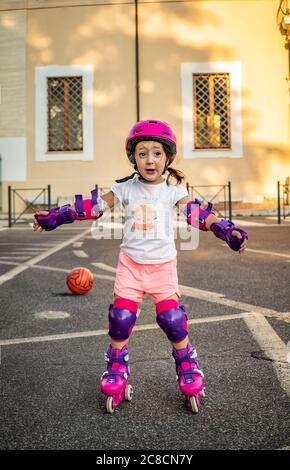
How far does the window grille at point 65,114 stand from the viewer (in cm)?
2067

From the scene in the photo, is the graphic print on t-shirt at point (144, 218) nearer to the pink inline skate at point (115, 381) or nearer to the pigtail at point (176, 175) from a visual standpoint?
the pigtail at point (176, 175)

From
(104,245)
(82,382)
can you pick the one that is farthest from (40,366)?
(104,245)

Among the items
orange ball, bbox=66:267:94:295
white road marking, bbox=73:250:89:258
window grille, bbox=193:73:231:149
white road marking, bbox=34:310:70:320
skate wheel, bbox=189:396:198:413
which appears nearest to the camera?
skate wheel, bbox=189:396:198:413

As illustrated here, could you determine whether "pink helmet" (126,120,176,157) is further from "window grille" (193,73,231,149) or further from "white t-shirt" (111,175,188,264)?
"window grille" (193,73,231,149)

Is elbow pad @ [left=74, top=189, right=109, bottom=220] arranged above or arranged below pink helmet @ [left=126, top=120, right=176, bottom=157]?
below

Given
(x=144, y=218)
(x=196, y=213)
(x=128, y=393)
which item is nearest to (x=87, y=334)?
(x=128, y=393)

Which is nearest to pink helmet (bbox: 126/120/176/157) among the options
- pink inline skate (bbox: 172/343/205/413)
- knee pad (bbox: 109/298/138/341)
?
knee pad (bbox: 109/298/138/341)

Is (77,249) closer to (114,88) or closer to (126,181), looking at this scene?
(126,181)

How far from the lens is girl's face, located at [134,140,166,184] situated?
9.64 ft

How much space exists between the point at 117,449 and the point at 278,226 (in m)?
12.9

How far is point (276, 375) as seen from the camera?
10.2ft

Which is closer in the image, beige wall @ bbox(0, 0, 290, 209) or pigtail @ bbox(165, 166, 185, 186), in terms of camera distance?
pigtail @ bbox(165, 166, 185, 186)

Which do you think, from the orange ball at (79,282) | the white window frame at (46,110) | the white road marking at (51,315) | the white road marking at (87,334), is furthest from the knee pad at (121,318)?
the white window frame at (46,110)

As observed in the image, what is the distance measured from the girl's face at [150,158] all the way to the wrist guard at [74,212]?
0.30 meters
